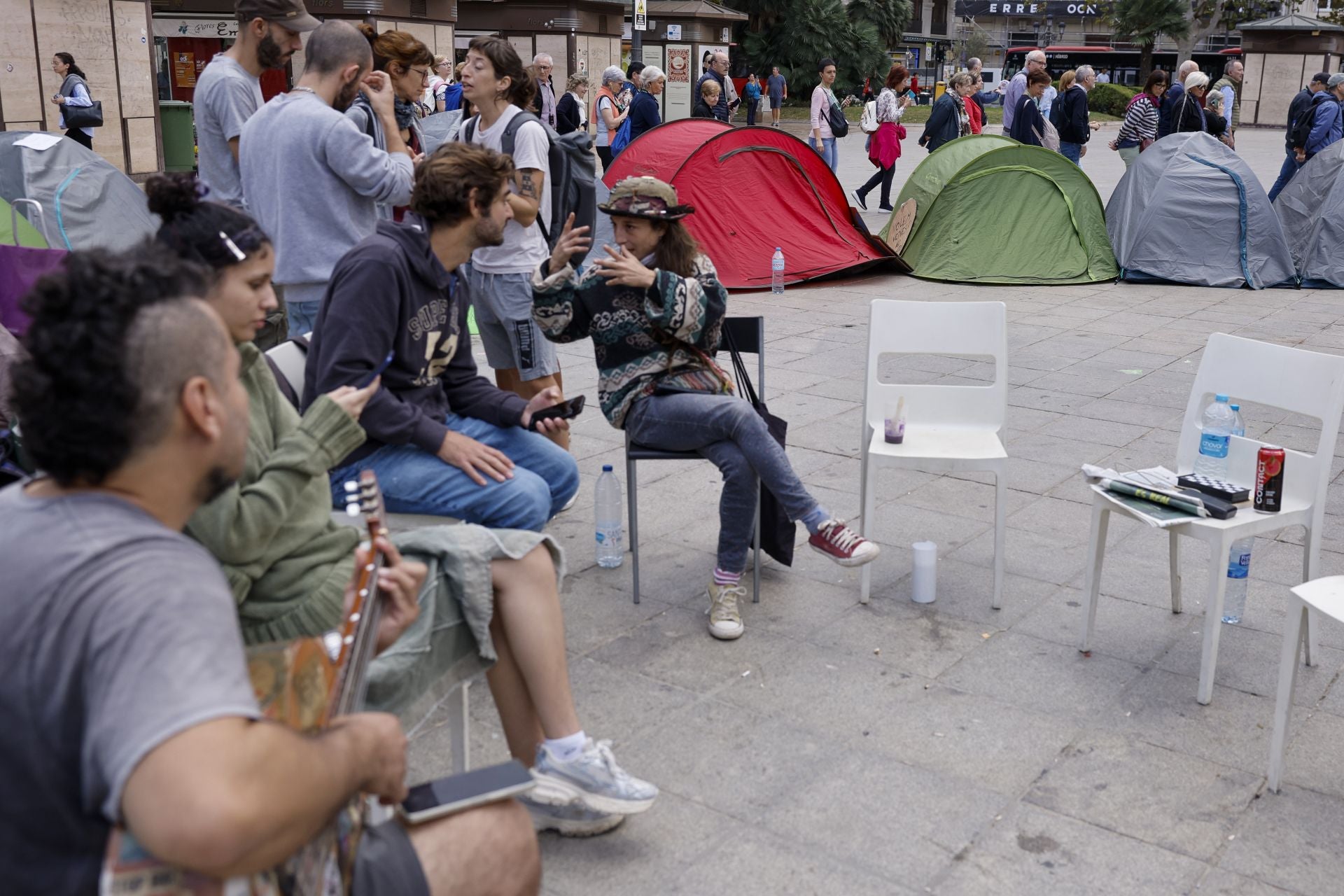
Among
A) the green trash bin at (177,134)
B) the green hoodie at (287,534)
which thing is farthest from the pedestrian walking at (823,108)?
the green hoodie at (287,534)

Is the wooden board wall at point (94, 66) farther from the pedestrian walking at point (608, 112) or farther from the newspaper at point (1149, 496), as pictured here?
the newspaper at point (1149, 496)

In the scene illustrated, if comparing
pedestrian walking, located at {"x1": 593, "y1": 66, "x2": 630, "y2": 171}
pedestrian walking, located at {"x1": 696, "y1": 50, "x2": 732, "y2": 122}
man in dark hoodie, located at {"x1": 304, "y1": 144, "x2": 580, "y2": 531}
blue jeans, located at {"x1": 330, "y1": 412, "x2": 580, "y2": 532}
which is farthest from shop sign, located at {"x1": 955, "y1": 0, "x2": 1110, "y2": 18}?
blue jeans, located at {"x1": 330, "y1": 412, "x2": 580, "y2": 532}

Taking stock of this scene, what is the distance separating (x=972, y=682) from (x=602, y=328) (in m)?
1.52

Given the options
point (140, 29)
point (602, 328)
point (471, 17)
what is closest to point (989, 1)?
point (471, 17)

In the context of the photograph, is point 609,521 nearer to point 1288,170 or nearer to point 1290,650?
point 1290,650

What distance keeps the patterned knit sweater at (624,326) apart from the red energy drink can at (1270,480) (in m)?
1.58

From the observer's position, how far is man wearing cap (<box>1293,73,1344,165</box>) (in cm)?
1139

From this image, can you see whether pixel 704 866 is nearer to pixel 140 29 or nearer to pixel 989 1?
pixel 140 29

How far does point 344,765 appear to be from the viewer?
1.44 m

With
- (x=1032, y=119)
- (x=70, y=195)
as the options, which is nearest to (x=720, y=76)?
(x=1032, y=119)

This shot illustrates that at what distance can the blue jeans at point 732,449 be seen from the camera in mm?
Result: 3672

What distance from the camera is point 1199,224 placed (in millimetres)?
9875

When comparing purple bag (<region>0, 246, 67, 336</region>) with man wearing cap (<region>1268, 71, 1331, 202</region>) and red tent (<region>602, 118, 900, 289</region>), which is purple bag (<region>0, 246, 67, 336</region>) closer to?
red tent (<region>602, 118, 900, 289</region>)

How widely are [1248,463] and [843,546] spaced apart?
3.94 feet
